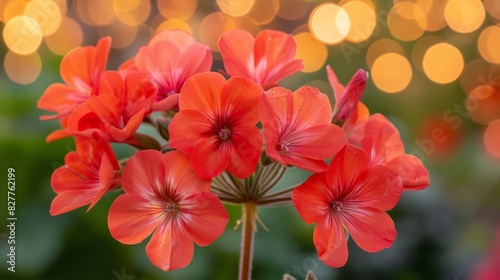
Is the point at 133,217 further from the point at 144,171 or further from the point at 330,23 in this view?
the point at 330,23

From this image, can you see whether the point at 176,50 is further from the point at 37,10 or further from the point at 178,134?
the point at 37,10

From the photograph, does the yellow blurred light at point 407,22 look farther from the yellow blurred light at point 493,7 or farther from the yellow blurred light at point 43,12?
the yellow blurred light at point 43,12

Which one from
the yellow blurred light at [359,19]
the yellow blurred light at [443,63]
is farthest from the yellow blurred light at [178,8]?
the yellow blurred light at [443,63]

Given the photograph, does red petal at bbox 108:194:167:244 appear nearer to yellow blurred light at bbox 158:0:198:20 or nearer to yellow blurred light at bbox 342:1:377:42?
yellow blurred light at bbox 342:1:377:42

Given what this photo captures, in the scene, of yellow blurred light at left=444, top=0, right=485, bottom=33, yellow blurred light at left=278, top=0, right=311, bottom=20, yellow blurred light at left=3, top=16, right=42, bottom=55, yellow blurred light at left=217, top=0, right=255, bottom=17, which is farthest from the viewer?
yellow blurred light at left=278, top=0, right=311, bottom=20

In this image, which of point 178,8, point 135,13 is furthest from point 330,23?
point 135,13

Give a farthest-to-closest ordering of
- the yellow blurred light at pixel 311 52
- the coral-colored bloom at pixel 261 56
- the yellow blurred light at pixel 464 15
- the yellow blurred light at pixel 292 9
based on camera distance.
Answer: the yellow blurred light at pixel 292 9 → the yellow blurred light at pixel 464 15 → the yellow blurred light at pixel 311 52 → the coral-colored bloom at pixel 261 56

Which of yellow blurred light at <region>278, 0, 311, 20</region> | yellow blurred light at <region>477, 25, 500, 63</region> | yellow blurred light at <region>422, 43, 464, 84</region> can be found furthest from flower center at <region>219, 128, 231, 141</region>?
yellow blurred light at <region>278, 0, 311, 20</region>
